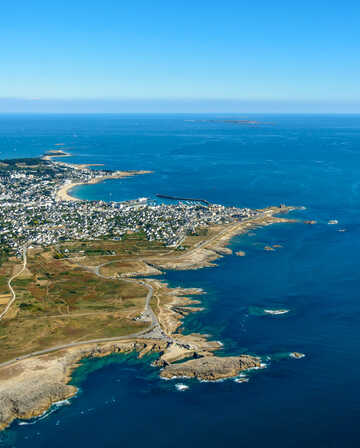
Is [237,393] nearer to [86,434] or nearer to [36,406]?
[86,434]

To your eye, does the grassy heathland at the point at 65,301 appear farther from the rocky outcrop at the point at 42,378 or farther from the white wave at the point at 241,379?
the white wave at the point at 241,379

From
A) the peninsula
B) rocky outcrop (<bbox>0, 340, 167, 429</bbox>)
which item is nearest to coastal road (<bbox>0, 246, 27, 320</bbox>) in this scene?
the peninsula

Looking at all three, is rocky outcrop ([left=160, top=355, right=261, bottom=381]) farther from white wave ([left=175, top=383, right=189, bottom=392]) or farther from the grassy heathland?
the grassy heathland

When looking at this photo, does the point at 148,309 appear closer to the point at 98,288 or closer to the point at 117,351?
the point at 117,351

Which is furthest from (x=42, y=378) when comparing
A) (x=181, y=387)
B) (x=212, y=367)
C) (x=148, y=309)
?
(x=148, y=309)

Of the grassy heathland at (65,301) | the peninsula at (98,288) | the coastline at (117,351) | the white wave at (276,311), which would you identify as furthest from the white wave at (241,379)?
the grassy heathland at (65,301)
